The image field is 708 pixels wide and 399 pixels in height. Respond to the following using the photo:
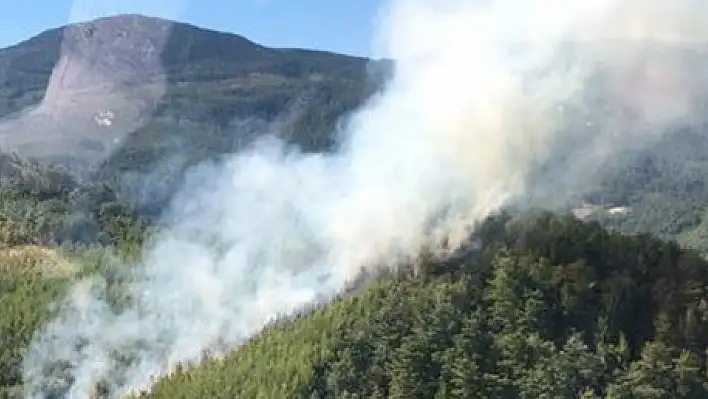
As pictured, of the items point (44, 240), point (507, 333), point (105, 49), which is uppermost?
point (105, 49)

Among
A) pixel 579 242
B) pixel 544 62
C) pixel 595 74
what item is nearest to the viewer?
pixel 595 74

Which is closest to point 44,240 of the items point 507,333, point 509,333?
point 507,333

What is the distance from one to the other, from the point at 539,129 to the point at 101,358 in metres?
31.4

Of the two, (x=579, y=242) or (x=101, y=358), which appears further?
(x=579, y=242)

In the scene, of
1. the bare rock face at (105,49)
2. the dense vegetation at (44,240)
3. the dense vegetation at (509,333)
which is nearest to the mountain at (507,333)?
the dense vegetation at (509,333)

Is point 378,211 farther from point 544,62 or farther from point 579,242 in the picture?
point 544,62

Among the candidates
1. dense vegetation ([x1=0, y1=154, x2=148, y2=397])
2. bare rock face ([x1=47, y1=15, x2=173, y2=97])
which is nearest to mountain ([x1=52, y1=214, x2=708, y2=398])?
dense vegetation ([x1=0, y1=154, x2=148, y2=397])

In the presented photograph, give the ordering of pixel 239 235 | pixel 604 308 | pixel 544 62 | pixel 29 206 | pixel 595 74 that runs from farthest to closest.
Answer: pixel 29 206 < pixel 239 235 < pixel 604 308 < pixel 544 62 < pixel 595 74

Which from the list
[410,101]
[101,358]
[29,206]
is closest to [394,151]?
[410,101]

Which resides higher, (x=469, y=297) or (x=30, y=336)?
(x=469, y=297)

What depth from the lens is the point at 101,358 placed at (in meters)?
67.6

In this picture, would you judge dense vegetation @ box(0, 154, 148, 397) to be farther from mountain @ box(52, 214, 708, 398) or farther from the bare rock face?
mountain @ box(52, 214, 708, 398)

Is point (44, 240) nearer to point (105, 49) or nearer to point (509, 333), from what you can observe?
point (105, 49)

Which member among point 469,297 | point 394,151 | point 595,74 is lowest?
point 469,297
